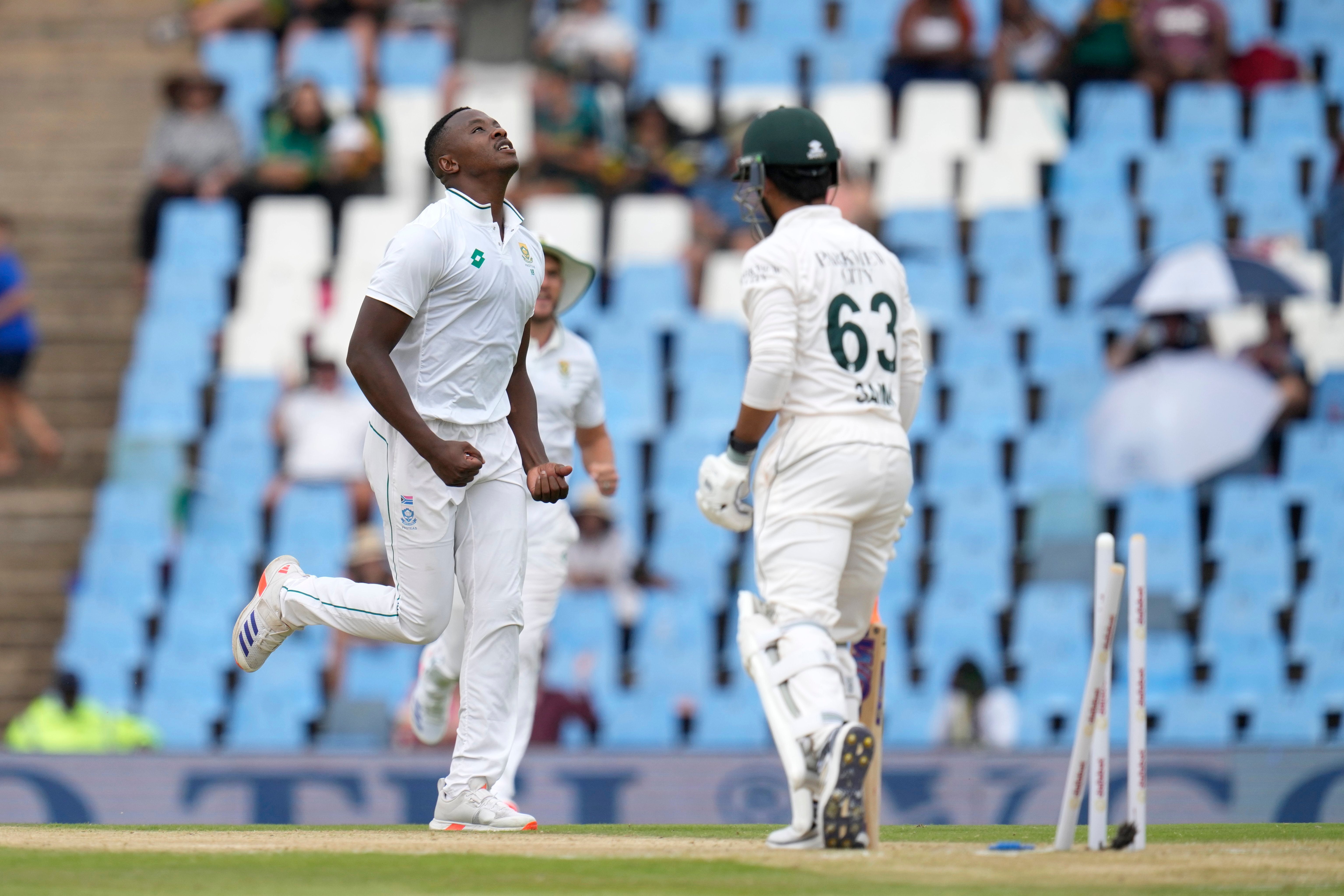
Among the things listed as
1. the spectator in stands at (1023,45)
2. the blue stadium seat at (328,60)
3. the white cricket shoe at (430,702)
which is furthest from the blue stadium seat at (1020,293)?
the white cricket shoe at (430,702)

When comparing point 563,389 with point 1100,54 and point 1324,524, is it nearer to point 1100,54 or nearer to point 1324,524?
point 1324,524

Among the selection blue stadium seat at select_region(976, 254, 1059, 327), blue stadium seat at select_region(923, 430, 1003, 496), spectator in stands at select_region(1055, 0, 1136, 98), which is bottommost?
blue stadium seat at select_region(923, 430, 1003, 496)

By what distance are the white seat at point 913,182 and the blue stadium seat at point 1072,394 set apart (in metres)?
1.95

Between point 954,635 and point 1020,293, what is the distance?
316 cm

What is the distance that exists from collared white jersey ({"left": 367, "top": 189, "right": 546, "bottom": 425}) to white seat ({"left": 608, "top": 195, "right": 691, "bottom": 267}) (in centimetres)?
841

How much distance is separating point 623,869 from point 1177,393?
8.56 metres

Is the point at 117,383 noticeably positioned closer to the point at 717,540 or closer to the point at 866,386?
the point at 717,540

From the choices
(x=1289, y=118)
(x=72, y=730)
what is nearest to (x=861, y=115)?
(x=1289, y=118)

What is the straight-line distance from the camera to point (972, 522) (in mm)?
12781

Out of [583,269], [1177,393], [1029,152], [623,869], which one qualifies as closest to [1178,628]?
[1177,393]

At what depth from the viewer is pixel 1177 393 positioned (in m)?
12.8

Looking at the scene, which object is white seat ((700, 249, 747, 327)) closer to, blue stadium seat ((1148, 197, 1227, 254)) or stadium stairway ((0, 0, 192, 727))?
blue stadium seat ((1148, 197, 1227, 254))

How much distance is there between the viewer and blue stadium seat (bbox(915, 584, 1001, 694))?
12016 millimetres

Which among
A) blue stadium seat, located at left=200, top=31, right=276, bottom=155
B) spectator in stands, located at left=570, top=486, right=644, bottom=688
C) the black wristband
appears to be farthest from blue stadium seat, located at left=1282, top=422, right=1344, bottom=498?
blue stadium seat, located at left=200, top=31, right=276, bottom=155
